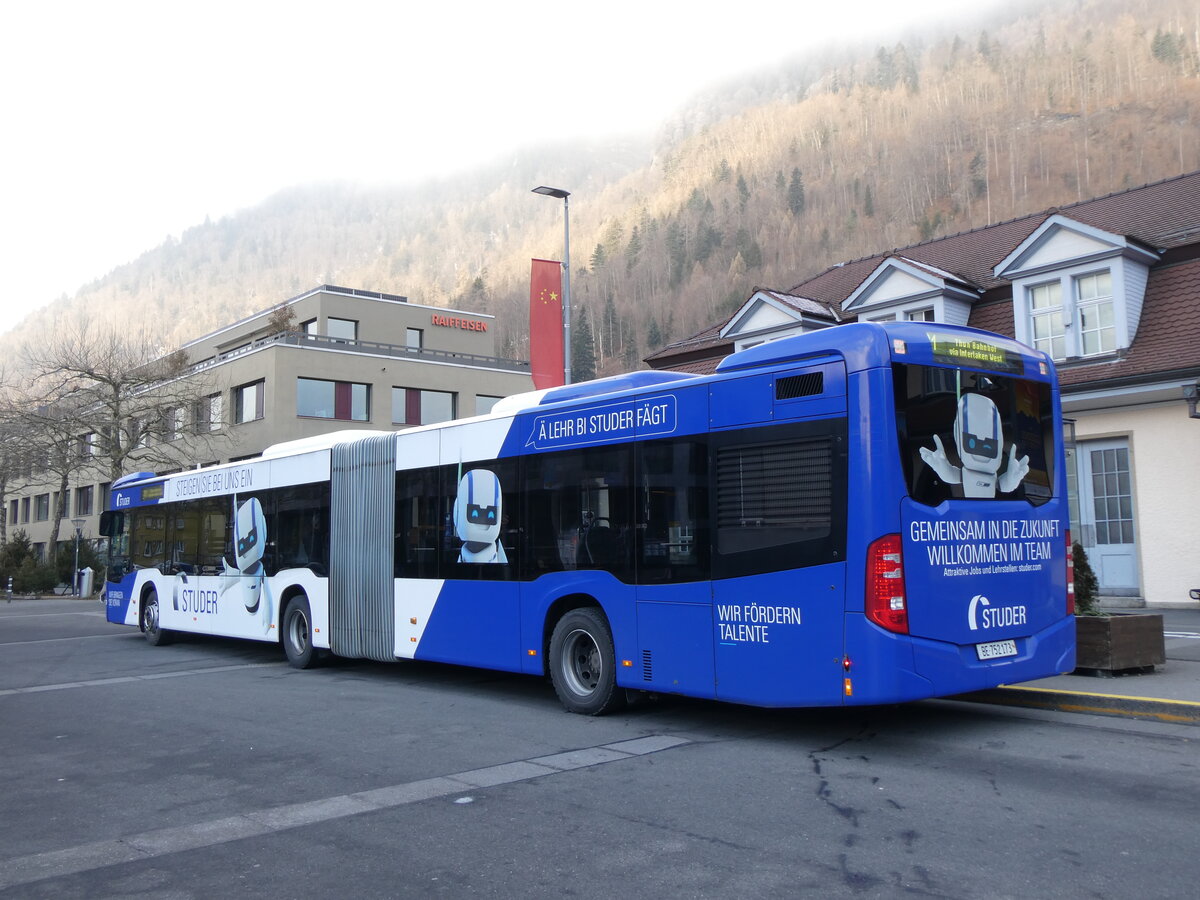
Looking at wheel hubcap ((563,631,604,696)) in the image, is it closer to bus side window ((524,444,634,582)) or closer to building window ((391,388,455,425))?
bus side window ((524,444,634,582))

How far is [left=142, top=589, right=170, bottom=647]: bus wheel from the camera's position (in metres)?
17.9

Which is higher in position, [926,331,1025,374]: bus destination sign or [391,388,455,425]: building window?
[391,388,455,425]: building window

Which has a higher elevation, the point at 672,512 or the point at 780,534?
the point at 672,512

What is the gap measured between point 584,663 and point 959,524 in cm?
381

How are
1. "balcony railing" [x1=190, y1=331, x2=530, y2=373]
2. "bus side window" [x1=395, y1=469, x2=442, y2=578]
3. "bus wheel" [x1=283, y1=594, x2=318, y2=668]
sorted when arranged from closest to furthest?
"bus side window" [x1=395, y1=469, x2=442, y2=578] < "bus wheel" [x1=283, y1=594, x2=318, y2=668] < "balcony railing" [x1=190, y1=331, x2=530, y2=373]

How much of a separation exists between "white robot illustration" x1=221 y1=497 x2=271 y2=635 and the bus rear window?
10326mm

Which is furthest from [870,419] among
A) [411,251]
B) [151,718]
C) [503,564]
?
[411,251]

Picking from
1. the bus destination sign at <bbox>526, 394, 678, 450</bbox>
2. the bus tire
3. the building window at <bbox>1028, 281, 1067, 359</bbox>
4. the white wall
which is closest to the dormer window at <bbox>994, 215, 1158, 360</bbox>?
the building window at <bbox>1028, 281, 1067, 359</bbox>

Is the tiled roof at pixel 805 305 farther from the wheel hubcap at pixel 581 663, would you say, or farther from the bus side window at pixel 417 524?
the wheel hubcap at pixel 581 663

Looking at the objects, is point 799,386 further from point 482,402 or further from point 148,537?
point 482,402

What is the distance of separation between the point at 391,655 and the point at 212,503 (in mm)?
→ 5641

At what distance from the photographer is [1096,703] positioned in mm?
8758

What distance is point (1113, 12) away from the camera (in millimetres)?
164875

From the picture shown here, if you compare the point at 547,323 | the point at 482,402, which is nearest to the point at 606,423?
the point at 547,323
